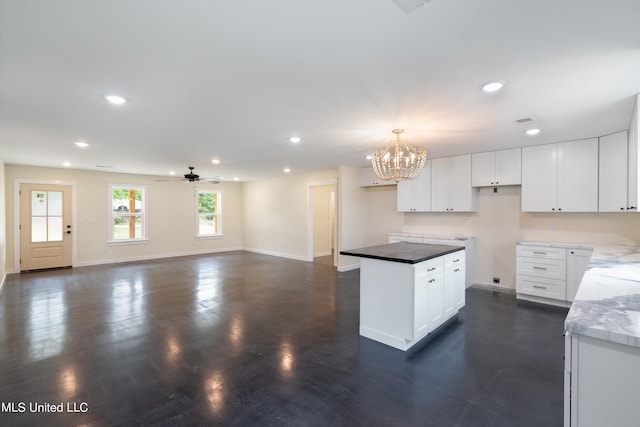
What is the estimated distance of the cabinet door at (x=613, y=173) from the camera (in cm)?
400

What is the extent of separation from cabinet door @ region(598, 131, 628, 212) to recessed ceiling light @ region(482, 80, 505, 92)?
9.43ft

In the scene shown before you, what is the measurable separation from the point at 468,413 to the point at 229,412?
66.3 inches

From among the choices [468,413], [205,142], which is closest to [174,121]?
[205,142]

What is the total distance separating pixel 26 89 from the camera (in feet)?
8.34

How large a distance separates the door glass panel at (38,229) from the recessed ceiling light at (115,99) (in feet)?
20.9

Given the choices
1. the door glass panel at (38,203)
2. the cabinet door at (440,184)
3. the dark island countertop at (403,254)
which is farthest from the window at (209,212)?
the dark island countertop at (403,254)

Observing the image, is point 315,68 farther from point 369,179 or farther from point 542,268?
point 369,179

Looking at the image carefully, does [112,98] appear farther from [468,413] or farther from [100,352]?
[468,413]

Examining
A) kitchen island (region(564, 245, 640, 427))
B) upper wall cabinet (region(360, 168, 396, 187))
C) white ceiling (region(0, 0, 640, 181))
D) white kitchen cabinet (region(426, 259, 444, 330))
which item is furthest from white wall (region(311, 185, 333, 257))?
kitchen island (region(564, 245, 640, 427))

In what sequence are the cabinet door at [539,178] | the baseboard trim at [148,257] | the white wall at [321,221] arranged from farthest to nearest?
the white wall at [321,221], the baseboard trim at [148,257], the cabinet door at [539,178]

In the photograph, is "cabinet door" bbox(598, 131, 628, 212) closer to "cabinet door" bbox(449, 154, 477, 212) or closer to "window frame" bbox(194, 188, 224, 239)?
"cabinet door" bbox(449, 154, 477, 212)

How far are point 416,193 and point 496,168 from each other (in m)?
1.53

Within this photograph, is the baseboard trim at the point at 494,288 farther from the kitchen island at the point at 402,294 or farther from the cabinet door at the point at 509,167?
the kitchen island at the point at 402,294

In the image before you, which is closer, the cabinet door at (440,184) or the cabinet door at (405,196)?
the cabinet door at (440,184)
